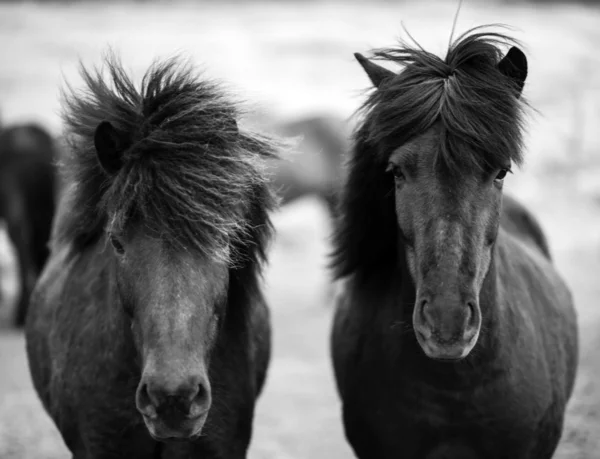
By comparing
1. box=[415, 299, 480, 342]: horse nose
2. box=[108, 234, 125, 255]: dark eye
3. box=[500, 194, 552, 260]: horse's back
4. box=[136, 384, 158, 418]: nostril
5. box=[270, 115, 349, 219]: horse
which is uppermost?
box=[270, 115, 349, 219]: horse

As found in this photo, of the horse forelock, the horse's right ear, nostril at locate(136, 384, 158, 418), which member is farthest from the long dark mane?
nostril at locate(136, 384, 158, 418)

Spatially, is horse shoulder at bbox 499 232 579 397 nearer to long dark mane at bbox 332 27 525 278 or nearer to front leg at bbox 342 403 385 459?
long dark mane at bbox 332 27 525 278

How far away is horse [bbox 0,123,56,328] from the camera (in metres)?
8.78

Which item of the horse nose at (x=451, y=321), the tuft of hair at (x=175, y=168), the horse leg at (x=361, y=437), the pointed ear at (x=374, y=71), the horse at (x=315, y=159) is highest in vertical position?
the horse at (x=315, y=159)

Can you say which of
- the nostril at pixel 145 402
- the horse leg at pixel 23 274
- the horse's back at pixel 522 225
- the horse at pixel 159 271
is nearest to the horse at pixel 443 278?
the horse at pixel 159 271

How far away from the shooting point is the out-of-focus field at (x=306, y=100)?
6.02 m

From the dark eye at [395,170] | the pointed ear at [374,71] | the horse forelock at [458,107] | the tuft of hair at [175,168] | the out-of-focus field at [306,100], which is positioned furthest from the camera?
the out-of-focus field at [306,100]

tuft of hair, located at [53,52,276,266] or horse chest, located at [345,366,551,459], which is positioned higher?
tuft of hair, located at [53,52,276,266]

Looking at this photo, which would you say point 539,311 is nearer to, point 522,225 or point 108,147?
point 522,225

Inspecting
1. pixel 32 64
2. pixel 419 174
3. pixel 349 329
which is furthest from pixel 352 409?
pixel 32 64

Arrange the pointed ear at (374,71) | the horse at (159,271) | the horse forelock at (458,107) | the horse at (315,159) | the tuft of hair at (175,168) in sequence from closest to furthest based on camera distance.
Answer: the horse at (159,271), the tuft of hair at (175,168), the horse forelock at (458,107), the pointed ear at (374,71), the horse at (315,159)

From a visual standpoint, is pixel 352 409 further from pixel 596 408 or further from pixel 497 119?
pixel 596 408

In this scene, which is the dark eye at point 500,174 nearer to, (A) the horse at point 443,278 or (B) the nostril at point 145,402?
(A) the horse at point 443,278

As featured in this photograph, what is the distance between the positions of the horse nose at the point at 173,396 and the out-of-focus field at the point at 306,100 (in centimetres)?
137
